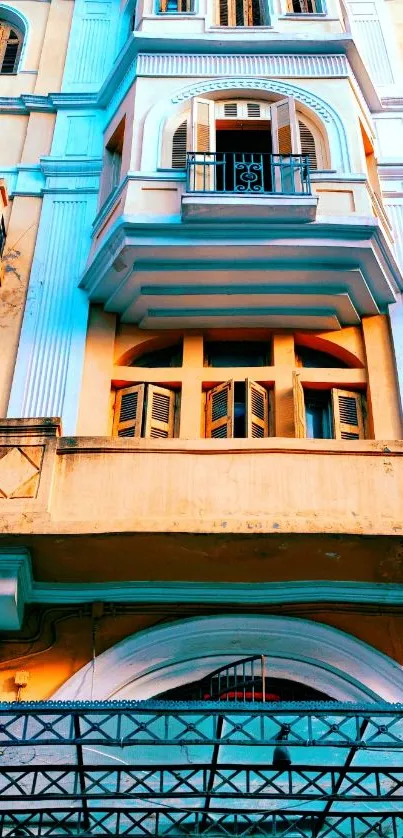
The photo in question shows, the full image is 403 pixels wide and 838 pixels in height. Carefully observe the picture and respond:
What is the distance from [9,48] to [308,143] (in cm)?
592

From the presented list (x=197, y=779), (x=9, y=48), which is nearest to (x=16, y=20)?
(x=9, y=48)

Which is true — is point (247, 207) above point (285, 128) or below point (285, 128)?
below

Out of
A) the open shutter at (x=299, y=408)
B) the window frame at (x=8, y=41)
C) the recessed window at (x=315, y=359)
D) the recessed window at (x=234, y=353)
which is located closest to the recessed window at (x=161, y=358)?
the recessed window at (x=234, y=353)

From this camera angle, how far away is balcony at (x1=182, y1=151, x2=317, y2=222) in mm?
12500

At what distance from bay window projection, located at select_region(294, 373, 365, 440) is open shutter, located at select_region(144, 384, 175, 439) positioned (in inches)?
56.8

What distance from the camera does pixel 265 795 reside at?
793 cm

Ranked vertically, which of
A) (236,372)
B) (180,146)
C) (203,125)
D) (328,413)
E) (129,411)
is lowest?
(129,411)

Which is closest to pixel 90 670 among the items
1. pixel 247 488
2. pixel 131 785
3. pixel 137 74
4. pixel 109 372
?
pixel 131 785

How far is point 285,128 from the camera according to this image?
13688 mm

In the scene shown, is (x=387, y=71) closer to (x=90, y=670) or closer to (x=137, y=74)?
(x=137, y=74)

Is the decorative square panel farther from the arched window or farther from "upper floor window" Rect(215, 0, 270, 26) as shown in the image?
the arched window

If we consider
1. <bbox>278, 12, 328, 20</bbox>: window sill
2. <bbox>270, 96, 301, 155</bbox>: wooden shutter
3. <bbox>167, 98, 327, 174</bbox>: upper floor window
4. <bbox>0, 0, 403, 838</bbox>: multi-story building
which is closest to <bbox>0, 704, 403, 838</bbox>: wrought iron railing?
<bbox>0, 0, 403, 838</bbox>: multi-story building

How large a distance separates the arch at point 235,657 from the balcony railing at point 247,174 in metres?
5.43

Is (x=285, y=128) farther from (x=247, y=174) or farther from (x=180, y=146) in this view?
(x=180, y=146)
